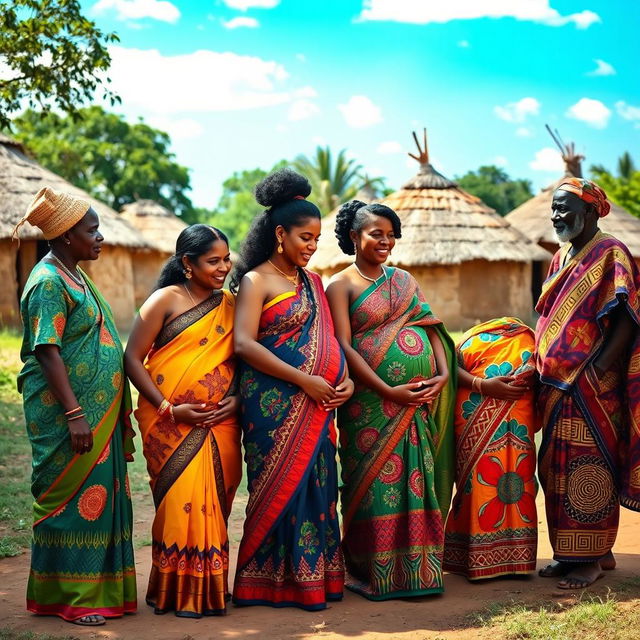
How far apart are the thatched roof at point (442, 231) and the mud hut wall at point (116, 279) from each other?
4.56 meters

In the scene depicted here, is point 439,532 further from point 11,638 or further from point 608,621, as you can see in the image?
point 11,638

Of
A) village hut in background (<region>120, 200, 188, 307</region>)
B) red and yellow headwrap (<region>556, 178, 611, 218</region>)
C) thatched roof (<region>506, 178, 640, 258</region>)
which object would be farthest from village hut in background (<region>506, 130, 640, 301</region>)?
red and yellow headwrap (<region>556, 178, 611, 218</region>)

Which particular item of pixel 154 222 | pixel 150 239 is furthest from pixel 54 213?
pixel 154 222

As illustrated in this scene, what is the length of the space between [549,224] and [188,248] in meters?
19.7

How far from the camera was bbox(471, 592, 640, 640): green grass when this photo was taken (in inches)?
148

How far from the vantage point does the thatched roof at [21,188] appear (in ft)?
54.9

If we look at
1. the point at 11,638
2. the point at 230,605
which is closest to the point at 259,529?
the point at 230,605

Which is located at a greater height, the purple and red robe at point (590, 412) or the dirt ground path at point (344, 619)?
the purple and red robe at point (590, 412)

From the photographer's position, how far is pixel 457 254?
58.6 ft

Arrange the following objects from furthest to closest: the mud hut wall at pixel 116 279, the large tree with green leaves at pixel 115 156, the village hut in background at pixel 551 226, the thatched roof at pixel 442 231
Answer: the large tree with green leaves at pixel 115 156 < the village hut in background at pixel 551 226 < the mud hut wall at pixel 116 279 < the thatched roof at pixel 442 231

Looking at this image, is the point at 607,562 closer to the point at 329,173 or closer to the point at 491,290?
the point at 491,290

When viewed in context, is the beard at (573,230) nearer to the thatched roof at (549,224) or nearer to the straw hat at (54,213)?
the straw hat at (54,213)

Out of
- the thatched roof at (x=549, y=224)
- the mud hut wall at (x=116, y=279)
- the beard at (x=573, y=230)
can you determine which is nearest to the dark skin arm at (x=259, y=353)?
the beard at (x=573, y=230)

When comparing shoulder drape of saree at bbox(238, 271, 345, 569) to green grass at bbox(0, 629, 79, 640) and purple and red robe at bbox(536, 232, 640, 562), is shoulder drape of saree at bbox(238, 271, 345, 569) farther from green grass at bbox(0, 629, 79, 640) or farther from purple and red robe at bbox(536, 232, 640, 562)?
purple and red robe at bbox(536, 232, 640, 562)
